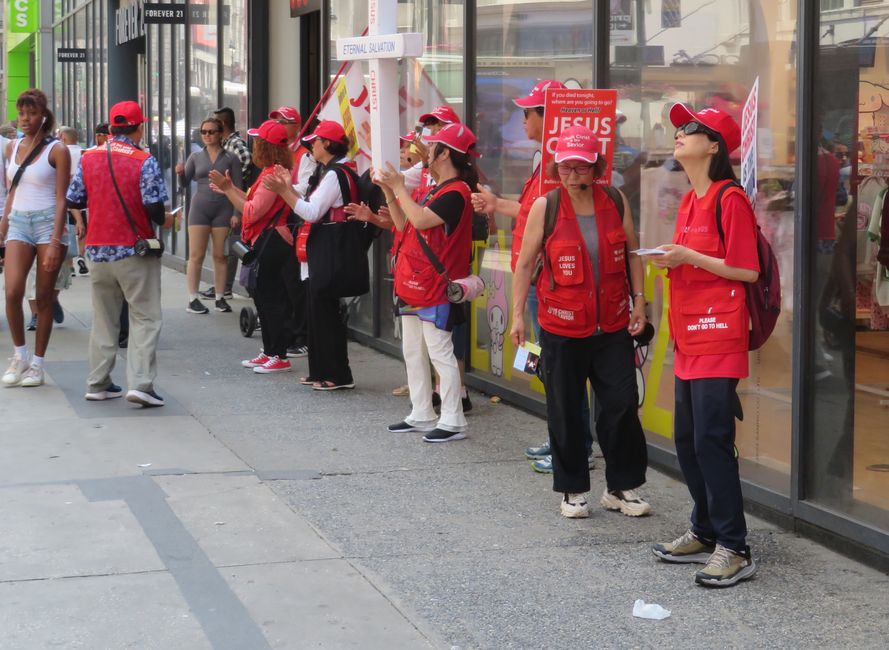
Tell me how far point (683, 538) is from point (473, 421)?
296 cm

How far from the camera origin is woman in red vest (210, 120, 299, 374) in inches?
384

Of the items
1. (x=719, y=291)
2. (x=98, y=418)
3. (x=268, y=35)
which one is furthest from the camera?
(x=268, y=35)

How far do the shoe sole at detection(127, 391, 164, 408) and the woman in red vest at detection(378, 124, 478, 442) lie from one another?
1786 millimetres

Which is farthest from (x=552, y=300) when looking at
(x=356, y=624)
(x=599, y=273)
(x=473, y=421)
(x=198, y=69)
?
(x=198, y=69)

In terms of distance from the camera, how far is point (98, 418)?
837cm

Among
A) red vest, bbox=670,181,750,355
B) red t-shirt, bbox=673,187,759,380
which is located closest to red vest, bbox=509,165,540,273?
red vest, bbox=670,181,750,355

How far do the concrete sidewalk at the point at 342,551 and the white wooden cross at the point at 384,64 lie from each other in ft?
5.54

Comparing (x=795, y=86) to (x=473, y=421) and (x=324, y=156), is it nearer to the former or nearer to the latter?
(x=473, y=421)

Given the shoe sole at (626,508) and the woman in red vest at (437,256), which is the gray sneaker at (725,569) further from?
the woman in red vest at (437,256)

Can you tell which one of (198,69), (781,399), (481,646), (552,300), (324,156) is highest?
(198,69)

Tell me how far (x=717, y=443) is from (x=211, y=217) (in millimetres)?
9115

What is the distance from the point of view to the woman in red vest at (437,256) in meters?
7.48

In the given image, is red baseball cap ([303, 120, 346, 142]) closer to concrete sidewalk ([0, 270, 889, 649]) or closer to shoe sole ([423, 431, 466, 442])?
concrete sidewalk ([0, 270, 889, 649])

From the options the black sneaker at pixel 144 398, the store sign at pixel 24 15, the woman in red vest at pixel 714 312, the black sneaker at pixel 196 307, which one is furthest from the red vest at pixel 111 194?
the store sign at pixel 24 15
